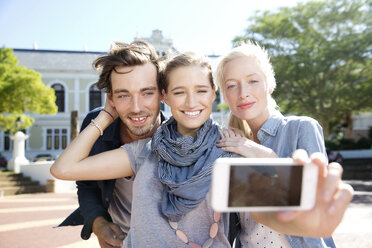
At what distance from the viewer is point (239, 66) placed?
6.43 ft

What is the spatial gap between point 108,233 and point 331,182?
1586 mm

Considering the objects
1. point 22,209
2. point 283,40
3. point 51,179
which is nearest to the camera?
point 22,209

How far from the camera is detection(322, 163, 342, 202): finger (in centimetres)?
100

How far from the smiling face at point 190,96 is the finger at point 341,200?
897 mm

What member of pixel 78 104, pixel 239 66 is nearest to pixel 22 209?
pixel 239 66

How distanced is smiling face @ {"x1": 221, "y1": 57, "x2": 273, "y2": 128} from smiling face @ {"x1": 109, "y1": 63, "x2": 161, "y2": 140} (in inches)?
18.8

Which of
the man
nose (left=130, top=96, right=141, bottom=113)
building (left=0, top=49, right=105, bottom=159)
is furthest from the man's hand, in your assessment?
building (left=0, top=49, right=105, bottom=159)

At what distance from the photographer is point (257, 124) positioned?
82.5 inches

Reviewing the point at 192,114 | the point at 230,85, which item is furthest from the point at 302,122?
A: the point at 192,114

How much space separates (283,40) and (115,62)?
57.5ft

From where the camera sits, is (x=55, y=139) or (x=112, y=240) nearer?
(x=112, y=240)

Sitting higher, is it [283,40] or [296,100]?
[283,40]

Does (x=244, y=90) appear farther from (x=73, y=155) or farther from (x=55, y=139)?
(x=55, y=139)

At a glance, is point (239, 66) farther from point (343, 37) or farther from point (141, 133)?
point (343, 37)
